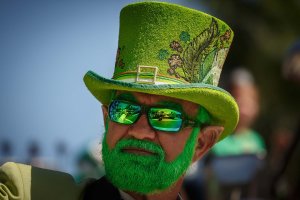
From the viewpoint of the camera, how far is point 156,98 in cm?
389

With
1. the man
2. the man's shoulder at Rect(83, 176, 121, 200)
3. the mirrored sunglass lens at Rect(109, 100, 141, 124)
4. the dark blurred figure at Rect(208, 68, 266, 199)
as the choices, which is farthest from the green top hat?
the dark blurred figure at Rect(208, 68, 266, 199)

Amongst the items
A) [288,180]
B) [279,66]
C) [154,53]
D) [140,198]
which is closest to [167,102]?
[154,53]

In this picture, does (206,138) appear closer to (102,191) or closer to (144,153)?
(144,153)

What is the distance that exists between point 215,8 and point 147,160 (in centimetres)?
1398

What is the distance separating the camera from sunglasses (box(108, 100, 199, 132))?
3.85m

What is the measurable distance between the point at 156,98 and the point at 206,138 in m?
0.45

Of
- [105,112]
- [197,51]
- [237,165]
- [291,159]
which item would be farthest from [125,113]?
[237,165]

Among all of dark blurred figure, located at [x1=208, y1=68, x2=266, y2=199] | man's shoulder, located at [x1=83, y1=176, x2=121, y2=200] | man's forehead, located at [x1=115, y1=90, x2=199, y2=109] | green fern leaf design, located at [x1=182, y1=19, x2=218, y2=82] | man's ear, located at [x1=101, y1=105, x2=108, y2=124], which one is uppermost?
green fern leaf design, located at [x1=182, y1=19, x2=218, y2=82]

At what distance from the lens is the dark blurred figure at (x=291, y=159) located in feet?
19.1

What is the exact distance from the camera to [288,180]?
602 centimetres

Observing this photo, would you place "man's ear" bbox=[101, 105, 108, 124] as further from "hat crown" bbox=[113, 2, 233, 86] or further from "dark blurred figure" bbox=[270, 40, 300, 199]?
"dark blurred figure" bbox=[270, 40, 300, 199]

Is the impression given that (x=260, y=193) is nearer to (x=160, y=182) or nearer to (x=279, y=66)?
(x=160, y=182)

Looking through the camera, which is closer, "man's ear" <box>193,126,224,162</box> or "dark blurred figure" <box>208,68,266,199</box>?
"man's ear" <box>193,126,224,162</box>

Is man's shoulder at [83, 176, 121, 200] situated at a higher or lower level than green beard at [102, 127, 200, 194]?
lower
